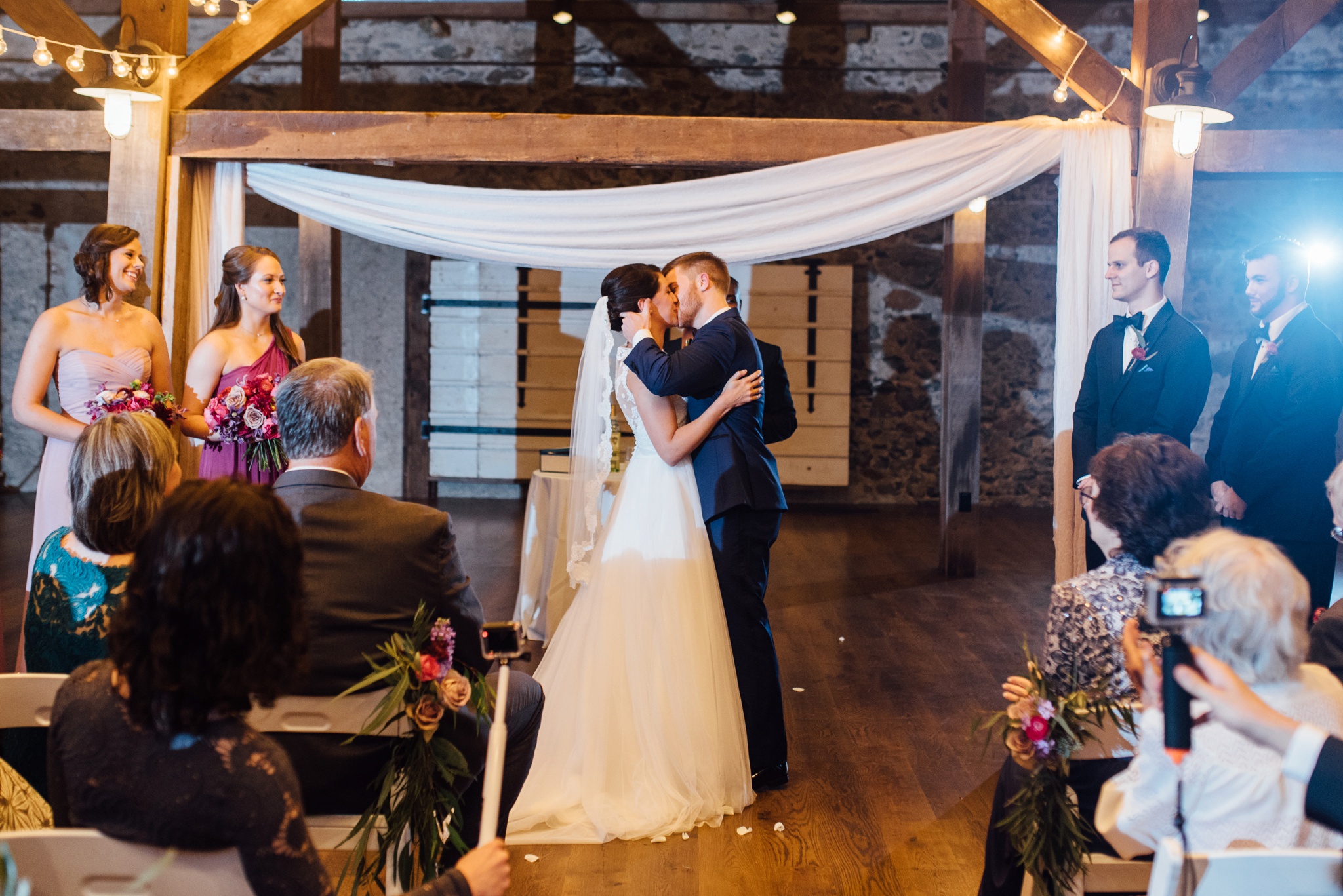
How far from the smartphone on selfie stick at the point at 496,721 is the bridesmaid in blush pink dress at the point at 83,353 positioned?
2197mm

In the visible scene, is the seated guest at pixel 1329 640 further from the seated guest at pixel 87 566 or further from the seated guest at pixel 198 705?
the seated guest at pixel 87 566

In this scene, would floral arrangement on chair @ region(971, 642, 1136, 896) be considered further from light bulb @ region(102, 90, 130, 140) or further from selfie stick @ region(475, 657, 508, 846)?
light bulb @ region(102, 90, 130, 140)

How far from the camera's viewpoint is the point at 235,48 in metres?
4.11

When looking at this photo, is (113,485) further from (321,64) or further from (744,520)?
(321,64)

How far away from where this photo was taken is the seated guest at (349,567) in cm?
178

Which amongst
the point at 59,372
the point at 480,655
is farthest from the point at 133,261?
the point at 480,655

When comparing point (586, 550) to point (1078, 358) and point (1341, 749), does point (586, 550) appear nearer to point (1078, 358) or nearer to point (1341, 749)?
point (1078, 358)

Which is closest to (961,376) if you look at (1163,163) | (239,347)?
(1163,163)

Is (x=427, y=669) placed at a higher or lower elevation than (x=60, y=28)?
lower

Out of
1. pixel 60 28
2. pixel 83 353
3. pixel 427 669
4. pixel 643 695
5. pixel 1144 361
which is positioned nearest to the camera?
pixel 427 669

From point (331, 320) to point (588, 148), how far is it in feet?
7.84

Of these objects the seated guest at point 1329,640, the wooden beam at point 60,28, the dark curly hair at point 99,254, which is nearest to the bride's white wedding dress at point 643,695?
the seated guest at point 1329,640

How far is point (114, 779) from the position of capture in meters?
1.12

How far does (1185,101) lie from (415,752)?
344cm
